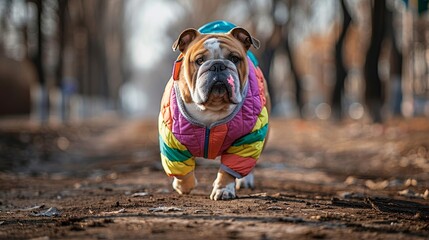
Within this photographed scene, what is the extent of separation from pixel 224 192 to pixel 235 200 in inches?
7.6

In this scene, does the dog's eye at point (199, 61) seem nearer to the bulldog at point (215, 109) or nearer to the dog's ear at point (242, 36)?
the bulldog at point (215, 109)

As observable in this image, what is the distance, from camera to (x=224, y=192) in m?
7.32

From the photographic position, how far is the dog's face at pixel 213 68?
688 cm

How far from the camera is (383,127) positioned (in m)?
19.6

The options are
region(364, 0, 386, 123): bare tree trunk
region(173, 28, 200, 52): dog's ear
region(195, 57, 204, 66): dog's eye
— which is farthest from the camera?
region(364, 0, 386, 123): bare tree trunk

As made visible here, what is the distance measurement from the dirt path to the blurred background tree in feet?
A: 10.7

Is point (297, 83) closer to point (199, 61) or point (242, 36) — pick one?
point (242, 36)

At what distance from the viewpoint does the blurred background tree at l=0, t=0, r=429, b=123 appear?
25.5 metres

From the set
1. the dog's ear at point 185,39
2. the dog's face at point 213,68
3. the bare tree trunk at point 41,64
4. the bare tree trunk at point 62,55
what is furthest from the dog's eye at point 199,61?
the bare tree trunk at point 62,55

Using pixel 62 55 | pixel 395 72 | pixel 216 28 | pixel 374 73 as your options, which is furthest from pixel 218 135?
pixel 62 55

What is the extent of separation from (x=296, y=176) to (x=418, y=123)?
418 inches

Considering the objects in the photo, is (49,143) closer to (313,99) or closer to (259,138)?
(259,138)

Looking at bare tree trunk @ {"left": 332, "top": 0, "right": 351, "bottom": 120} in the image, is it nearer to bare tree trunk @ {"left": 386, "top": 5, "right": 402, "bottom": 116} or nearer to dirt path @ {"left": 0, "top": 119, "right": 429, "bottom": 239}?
bare tree trunk @ {"left": 386, "top": 5, "right": 402, "bottom": 116}

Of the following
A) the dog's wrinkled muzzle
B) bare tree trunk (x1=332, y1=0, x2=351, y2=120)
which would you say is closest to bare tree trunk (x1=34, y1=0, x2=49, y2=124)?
bare tree trunk (x1=332, y1=0, x2=351, y2=120)
